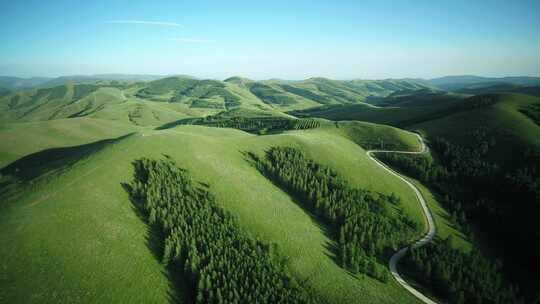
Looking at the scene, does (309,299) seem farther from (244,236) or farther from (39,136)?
(39,136)

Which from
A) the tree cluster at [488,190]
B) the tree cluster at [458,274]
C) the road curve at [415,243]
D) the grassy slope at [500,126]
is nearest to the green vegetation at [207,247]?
the road curve at [415,243]

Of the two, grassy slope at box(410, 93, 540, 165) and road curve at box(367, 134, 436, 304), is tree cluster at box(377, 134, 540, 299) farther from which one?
road curve at box(367, 134, 436, 304)

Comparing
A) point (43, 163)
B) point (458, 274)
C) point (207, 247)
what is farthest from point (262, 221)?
point (43, 163)

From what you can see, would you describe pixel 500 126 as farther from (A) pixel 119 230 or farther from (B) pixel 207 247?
(A) pixel 119 230

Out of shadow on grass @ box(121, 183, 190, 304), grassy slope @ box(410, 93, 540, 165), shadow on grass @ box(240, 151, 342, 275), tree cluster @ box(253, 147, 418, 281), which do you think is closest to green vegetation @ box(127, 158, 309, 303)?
shadow on grass @ box(121, 183, 190, 304)

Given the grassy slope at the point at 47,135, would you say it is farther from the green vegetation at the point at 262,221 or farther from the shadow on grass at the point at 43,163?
the shadow on grass at the point at 43,163

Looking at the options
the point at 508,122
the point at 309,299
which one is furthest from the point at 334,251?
the point at 508,122

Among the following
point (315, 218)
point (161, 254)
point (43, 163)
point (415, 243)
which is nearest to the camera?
point (161, 254)
